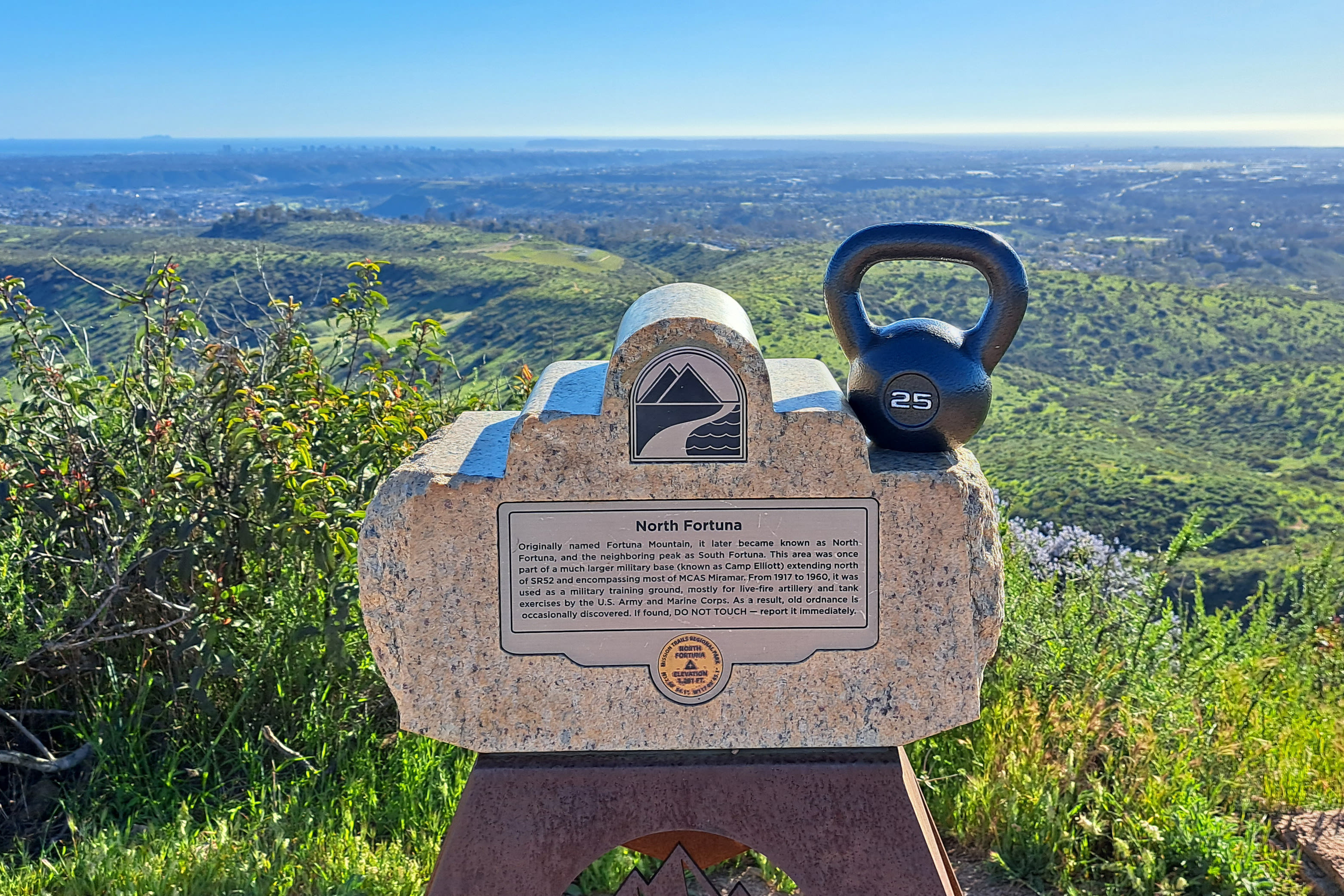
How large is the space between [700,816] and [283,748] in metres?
1.61

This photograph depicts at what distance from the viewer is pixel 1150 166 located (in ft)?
458

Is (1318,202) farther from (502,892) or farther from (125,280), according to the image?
(502,892)

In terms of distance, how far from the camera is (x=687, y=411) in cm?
241

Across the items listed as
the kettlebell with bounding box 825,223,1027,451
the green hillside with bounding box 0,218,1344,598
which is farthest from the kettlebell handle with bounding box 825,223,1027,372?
the green hillside with bounding box 0,218,1344,598

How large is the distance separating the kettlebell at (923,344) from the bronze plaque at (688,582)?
0.30 metres

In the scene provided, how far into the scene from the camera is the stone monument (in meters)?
2.41

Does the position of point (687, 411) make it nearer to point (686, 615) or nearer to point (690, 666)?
point (686, 615)

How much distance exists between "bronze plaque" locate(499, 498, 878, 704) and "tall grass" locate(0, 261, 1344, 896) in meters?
1.02

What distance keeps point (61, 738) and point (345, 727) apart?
1.09 metres

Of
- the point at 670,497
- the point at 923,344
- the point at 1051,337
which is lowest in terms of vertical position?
the point at 1051,337

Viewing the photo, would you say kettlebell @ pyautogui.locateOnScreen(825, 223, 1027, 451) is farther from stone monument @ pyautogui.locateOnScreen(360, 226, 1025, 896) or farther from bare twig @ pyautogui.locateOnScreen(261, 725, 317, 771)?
bare twig @ pyautogui.locateOnScreen(261, 725, 317, 771)

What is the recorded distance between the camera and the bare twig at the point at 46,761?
3244 mm

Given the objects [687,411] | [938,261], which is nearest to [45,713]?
[687,411]

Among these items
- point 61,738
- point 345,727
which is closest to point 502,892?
point 345,727
